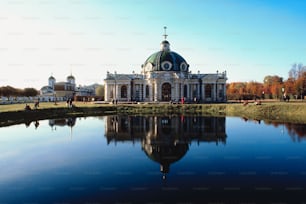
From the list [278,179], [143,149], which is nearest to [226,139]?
[143,149]

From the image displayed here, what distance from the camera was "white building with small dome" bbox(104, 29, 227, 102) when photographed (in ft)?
229

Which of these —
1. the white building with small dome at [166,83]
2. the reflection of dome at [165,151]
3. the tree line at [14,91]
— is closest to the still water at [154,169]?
the reflection of dome at [165,151]

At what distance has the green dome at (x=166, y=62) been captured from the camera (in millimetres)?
71938

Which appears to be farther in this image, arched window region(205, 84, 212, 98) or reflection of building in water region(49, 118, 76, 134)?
arched window region(205, 84, 212, 98)

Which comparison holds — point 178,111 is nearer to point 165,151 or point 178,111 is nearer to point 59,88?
point 165,151

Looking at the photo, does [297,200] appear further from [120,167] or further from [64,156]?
[64,156]

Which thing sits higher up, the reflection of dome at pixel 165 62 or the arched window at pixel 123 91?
the reflection of dome at pixel 165 62

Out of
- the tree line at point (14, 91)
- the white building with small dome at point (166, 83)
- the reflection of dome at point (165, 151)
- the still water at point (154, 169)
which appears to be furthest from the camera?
the tree line at point (14, 91)

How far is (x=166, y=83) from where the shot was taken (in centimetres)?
7100

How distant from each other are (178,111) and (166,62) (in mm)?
27529

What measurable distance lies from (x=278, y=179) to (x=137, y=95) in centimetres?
6362

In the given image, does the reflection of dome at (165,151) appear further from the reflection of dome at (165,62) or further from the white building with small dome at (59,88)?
the white building with small dome at (59,88)

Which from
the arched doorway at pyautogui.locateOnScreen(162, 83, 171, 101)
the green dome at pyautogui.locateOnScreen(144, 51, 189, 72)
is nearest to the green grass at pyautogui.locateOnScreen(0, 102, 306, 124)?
the arched doorway at pyautogui.locateOnScreen(162, 83, 171, 101)

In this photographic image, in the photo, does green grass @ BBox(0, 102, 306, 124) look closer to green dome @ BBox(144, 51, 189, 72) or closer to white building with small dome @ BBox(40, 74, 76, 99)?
green dome @ BBox(144, 51, 189, 72)
